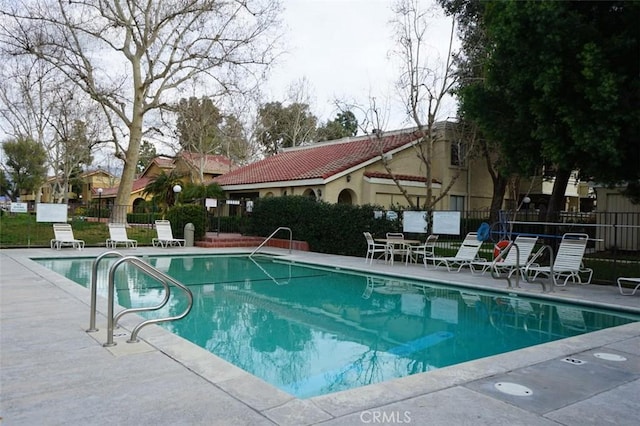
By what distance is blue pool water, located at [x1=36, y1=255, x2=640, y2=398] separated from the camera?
6008mm

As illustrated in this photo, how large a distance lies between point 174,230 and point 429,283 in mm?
13895

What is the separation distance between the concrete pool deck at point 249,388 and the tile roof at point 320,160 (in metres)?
17.1

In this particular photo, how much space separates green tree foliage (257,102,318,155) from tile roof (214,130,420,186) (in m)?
10.2

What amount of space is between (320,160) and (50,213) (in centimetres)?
1322

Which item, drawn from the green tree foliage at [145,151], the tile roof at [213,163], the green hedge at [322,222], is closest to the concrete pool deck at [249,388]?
the green hedge at [322,222]

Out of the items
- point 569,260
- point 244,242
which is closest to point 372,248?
point 569,260

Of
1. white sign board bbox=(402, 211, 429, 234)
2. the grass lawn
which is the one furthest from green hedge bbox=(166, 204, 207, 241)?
white sign board bbox=(402, 211, 429, 234)

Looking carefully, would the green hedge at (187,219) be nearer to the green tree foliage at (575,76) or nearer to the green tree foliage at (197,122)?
the green tree foliage at (197,122)

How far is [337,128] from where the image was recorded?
5044 cm

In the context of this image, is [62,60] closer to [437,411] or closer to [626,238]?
[437,411]

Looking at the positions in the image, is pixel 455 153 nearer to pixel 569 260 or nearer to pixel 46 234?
pixel 569 260

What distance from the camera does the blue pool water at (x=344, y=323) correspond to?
6008 millimetres

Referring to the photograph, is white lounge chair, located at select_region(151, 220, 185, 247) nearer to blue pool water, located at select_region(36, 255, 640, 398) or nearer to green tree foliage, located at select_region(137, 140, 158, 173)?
blue pool water, located at select_region(36, 255, 640, 398)

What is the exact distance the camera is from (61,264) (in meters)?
14.8
